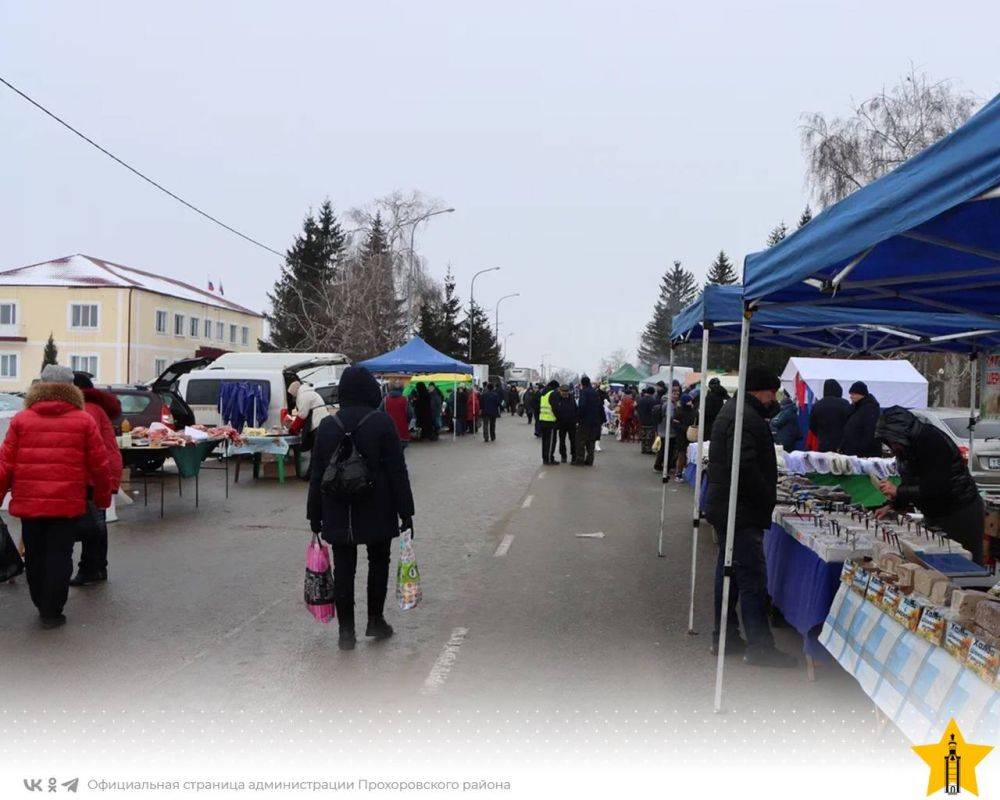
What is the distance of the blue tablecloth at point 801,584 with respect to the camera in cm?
517

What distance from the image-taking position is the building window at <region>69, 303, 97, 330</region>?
2132 inches

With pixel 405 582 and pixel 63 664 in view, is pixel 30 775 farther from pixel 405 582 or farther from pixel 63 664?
pixel 405 582

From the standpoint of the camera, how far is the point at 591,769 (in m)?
3.91

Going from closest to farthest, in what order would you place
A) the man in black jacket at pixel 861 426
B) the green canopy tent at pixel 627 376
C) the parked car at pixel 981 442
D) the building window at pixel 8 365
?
1. the man in black jacket at pixel 861 426
2. the parked car at pixel 981 442
3. the green canopy tent at pixel 627 376
4. the building window at pixel 8 365

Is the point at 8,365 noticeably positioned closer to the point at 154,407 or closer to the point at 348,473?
Result: the point at 154,407

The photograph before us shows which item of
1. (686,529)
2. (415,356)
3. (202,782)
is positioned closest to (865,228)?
(202,782)

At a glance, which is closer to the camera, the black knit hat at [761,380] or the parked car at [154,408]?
the black knit hat at [761,380]

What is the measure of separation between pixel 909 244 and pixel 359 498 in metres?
3.67

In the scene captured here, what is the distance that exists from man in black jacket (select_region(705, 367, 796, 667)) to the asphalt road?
234 millimetres

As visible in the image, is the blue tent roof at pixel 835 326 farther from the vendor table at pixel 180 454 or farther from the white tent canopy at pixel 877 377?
the white tent canopy at pixel 877 377

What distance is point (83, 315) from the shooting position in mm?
54406

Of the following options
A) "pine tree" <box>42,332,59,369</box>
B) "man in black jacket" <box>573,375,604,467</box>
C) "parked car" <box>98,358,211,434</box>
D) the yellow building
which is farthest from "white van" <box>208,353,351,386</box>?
"pine tree" <box>42,332,59,369</box>

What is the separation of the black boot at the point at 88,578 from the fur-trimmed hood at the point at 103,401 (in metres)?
1.48

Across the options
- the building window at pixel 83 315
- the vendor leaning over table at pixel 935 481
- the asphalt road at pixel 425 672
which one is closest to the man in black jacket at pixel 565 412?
the asphalt road at pixel 425 672
